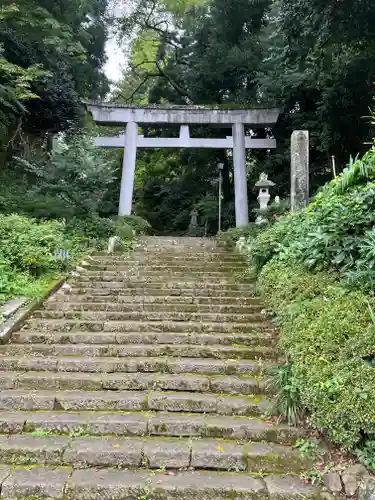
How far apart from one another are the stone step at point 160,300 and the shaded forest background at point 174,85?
437 cm

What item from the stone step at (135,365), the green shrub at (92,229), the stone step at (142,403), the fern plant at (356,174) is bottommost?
the stone step at (142,403)

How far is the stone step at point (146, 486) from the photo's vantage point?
9.16ft

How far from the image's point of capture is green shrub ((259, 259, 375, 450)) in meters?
2.80

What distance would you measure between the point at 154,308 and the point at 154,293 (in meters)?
Answer: 0.68

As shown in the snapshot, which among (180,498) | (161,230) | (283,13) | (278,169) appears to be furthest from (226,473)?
(161,230)

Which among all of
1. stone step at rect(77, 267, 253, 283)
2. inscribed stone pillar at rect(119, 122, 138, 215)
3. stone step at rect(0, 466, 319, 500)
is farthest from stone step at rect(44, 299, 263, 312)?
inscribed stone pillar at rect(119, 122, 138, 215)

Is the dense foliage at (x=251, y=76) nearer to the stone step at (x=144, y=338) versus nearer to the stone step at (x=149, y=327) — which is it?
the stone step at (x=149, y=327)

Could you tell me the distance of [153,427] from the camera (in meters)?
3.45

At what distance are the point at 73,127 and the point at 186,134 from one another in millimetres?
4463

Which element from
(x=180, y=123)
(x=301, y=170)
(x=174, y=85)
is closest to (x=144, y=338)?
(x=301, y=170)

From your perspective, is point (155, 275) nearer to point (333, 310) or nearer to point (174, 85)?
point (333, 310)

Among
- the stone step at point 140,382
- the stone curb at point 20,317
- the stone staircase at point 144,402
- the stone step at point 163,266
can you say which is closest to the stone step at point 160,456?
the stone staircase at point 144,402

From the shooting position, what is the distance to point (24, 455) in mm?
3172

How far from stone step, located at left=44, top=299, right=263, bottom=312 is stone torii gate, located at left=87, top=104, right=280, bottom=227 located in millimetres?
7669
